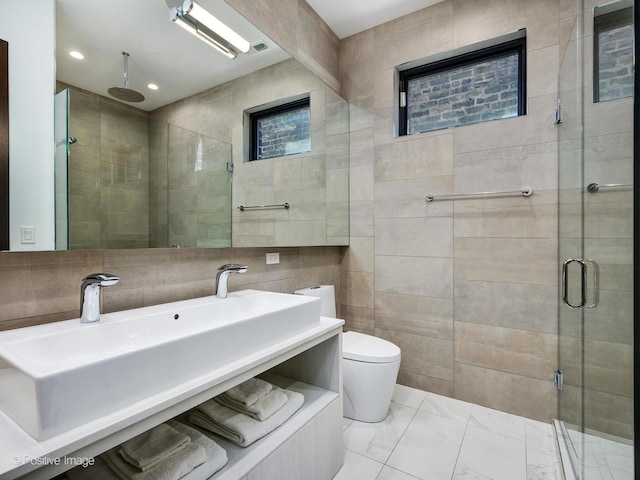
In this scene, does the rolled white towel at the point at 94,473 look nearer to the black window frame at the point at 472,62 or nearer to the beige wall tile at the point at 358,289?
the beige wall tile at the point at 358,289

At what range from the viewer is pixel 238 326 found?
104 centimetres

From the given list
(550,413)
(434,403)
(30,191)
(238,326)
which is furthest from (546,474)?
(30,191)

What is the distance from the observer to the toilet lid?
72.7 inches

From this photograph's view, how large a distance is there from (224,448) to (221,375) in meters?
0.40

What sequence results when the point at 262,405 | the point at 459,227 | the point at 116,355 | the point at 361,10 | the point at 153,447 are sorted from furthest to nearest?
the point at 361,10, the point at 459,227, the point at 262,405, the point at 153,447, the point at 116,355

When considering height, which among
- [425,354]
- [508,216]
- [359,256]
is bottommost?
[425,354]

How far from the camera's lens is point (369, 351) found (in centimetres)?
191

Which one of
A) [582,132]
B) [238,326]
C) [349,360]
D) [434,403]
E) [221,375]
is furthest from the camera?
[434,403]

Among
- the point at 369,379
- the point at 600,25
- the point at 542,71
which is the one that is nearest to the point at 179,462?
the point at 369,379

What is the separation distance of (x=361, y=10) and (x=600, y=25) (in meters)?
1.54

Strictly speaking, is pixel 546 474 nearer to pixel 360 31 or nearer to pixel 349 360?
pixel 349 360

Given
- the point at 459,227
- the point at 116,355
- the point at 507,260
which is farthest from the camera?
the point at 459,227

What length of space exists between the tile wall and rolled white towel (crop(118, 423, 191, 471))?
1.69m

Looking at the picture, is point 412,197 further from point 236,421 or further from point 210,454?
point 210,454
